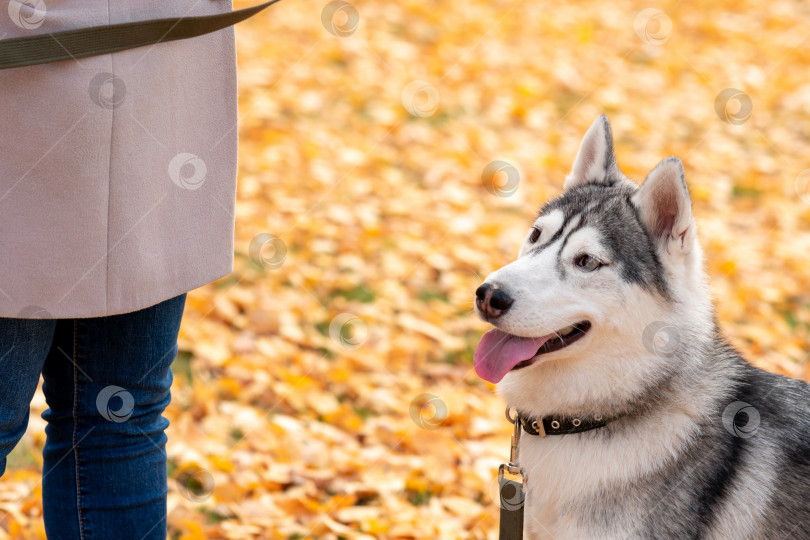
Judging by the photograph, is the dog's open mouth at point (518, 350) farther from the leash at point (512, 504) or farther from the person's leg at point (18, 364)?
the person's leg at point (18, 364)

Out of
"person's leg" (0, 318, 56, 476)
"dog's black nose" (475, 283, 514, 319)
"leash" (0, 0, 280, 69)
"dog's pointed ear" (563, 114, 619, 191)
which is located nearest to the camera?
"leash" (0, 0, 280, 69)

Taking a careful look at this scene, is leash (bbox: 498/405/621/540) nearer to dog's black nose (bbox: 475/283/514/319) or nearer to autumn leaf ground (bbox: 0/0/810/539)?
dog's black nose (bbox: 475/283/514/319)

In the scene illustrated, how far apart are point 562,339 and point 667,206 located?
0.54 meters

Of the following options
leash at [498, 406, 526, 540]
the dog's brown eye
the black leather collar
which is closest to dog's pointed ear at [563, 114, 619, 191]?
the dog's brown eye

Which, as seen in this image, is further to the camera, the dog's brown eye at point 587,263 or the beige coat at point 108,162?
the dog's brown eye at point 587,263

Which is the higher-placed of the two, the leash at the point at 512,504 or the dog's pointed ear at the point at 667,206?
the dog's pointed ear at the point at 667,206

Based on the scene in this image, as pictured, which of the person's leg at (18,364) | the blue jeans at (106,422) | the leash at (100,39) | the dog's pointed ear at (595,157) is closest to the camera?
the leash at (100,39)

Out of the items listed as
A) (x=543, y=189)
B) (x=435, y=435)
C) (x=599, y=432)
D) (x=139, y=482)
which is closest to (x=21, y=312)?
(x=139, y=482)

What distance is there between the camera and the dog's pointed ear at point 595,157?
2738 millimetres

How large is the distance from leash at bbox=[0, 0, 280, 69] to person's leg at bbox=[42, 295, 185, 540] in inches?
26.0

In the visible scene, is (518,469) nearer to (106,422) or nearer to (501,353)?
(501,353)

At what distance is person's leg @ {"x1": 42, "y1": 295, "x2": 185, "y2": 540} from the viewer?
201 cm

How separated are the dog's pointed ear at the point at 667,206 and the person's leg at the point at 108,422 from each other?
145 centimetres

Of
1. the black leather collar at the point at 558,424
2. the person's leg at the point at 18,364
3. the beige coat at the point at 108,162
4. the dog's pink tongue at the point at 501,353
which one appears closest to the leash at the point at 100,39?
Result: the beige coat at the point at 108,162
